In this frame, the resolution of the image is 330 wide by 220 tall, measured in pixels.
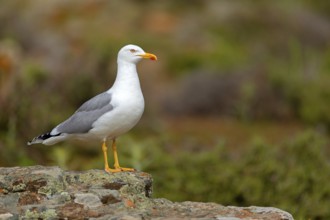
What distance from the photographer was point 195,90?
1939cm

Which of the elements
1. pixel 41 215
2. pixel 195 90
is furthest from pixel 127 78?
pixel 195 90

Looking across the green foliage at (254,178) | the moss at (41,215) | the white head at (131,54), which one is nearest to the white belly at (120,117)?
the white head at (131,54)

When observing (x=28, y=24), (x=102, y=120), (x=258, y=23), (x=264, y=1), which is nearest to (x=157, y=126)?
(x=102, y=120)

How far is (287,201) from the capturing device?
8812 millimetres

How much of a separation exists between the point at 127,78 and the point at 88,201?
136 cm

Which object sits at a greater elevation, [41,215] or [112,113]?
[112,113]

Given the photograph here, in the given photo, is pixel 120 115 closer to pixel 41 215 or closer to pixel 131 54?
pixel 131 54

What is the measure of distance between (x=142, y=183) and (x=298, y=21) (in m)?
26.7

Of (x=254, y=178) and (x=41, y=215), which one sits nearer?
(x=41, y=215)

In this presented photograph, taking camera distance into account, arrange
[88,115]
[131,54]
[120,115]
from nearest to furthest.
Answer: [120,115], [88,115], [131,54]

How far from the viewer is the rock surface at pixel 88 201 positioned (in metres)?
5.11

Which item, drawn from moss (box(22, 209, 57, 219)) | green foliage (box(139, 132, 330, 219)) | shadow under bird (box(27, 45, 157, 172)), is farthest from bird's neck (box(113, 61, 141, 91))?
green foliage (box(139, 132, 330, 219))

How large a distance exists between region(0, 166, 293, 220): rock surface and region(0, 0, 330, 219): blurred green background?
121 inches

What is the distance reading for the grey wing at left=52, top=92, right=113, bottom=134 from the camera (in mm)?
6203
